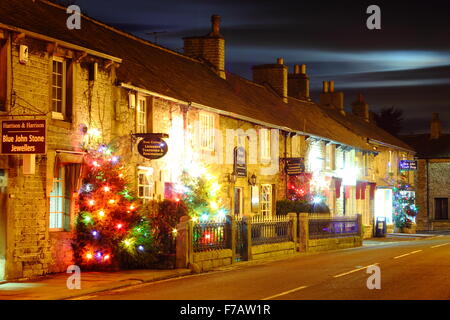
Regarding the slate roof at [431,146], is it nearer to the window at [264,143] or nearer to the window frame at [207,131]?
the window at [264,143]

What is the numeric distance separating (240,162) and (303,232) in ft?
13.1

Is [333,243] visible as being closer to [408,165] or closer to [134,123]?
[134,123]

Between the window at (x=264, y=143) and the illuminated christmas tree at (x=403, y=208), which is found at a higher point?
the window at (x=264, y=143)

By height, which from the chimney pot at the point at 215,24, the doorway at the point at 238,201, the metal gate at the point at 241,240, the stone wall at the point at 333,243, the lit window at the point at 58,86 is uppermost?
the chimney pot at the point at 215,24

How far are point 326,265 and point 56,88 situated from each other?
896 centimetres

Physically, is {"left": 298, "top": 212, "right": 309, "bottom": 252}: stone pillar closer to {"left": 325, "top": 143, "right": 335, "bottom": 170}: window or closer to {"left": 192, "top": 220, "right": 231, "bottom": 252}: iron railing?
{"left": 192, "top": 220, "right": 231, "bottom": 252}: iron railing

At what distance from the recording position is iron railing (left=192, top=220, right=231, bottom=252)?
2202cm

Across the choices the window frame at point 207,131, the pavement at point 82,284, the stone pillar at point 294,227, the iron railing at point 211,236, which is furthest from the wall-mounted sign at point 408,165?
the pavement at point 82,284

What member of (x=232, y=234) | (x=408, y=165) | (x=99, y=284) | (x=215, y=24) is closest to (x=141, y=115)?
(x=232, y=234)

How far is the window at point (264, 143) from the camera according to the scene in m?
34.0

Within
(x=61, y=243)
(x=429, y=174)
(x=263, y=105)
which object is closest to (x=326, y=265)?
(x=61, y=243)

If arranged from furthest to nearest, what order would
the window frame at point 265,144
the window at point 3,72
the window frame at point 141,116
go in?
1. the window frame at point 265,144
2. the window frame at point 141,116
3. the window at point 3,72

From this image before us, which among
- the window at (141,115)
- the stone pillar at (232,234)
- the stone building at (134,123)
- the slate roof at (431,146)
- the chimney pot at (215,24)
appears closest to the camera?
the stone building at (134,123)

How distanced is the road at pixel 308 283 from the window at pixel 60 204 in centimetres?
357
